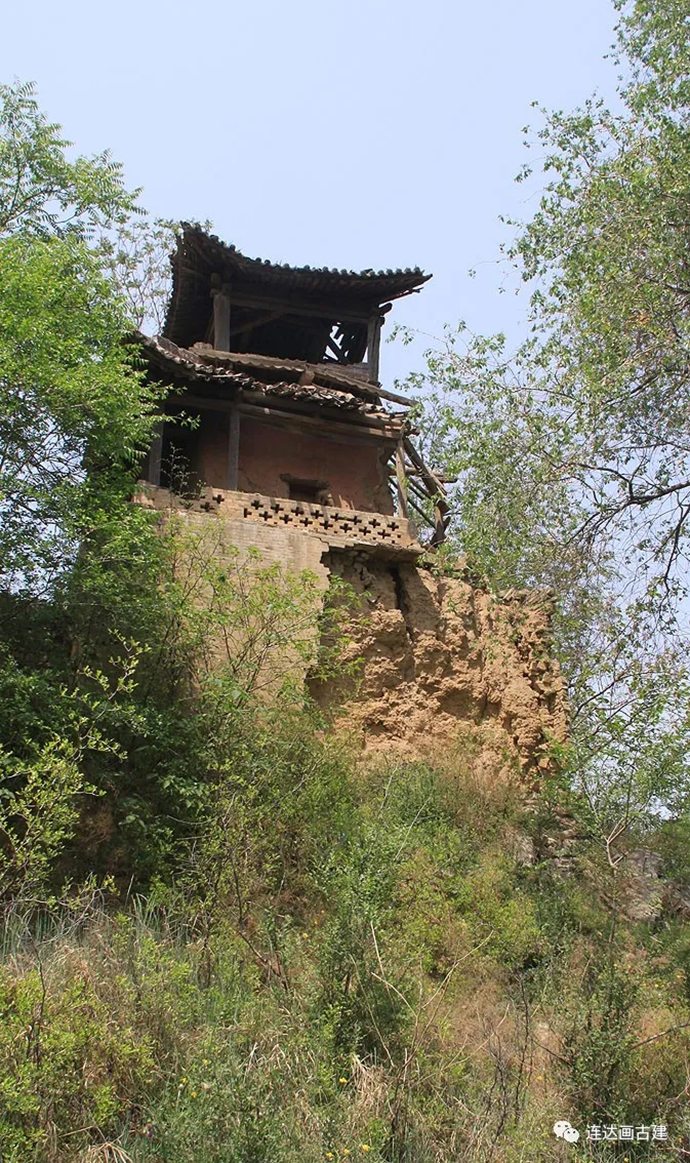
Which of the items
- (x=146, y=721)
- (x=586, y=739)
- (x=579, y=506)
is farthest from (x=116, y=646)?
(x=586, y=739)

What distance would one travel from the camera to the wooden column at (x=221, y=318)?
15.9 metres

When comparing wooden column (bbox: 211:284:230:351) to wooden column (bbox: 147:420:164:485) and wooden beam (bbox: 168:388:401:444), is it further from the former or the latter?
wooden column (bbox: 147:420:164:485)

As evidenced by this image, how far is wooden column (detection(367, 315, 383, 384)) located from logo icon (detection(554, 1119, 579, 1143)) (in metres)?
10.8

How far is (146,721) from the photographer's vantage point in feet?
33.7

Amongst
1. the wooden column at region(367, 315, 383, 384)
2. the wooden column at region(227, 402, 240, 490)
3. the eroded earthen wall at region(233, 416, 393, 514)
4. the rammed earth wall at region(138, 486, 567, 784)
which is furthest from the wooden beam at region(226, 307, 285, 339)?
the rammed earth wall at region(138, 486, 567, 784)

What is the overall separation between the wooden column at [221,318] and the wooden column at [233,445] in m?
1.76

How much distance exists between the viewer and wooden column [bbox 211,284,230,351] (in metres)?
15.9

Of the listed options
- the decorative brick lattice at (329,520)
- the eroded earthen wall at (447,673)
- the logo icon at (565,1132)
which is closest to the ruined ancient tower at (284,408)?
the decorative brick lattice at (329,520)

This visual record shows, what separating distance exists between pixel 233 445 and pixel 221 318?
2579 mm

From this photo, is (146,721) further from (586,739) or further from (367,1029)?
(586,739)

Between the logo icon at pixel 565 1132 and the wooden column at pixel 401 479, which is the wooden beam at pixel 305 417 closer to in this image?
the wooden column at pixel 401 479

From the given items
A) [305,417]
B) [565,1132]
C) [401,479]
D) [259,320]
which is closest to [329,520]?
[401,479]

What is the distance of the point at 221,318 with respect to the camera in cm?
1603

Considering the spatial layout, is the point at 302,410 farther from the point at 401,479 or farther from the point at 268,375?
the point at 401,479
